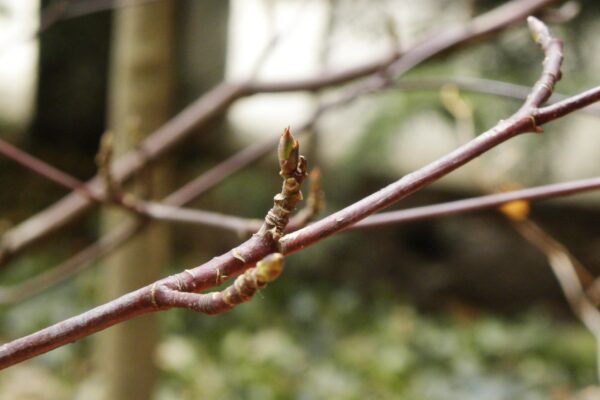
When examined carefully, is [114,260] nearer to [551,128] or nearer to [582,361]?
[551,128]

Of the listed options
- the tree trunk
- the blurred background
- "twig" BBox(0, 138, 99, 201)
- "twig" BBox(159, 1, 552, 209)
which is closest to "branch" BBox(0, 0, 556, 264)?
"twig" BBox(159, 1, 552, 209)

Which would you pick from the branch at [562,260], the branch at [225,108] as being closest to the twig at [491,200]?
the branch at [562,260]

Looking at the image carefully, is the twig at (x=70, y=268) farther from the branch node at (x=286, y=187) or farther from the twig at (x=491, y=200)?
the branch node at (x=286, y=187)

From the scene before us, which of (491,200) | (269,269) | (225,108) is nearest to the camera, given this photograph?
(269,269)

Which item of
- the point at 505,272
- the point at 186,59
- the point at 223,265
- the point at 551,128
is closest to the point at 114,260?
the point at 223,265

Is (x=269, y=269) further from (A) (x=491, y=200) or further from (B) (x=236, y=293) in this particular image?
(A) (x=491, y=200)

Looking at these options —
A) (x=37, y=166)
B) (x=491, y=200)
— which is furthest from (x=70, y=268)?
(x=491, y=200)
